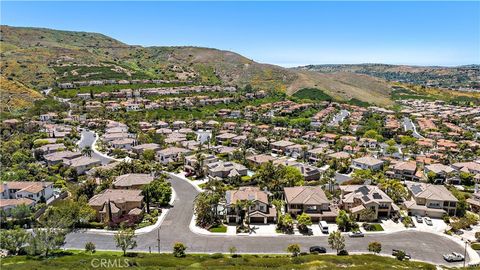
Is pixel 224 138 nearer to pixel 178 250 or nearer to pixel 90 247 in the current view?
pixel 178 250

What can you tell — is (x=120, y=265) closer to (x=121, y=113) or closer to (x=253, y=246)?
(x=253, y=246)

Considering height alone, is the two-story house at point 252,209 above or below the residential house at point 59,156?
below

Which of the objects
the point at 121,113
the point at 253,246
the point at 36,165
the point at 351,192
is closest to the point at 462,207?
the point at 351,192

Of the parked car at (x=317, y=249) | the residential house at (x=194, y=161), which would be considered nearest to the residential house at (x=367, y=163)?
the residential house at (x=194, y=161)

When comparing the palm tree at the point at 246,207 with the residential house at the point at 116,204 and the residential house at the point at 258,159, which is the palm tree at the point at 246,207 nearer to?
the residential house at the point at 116,204

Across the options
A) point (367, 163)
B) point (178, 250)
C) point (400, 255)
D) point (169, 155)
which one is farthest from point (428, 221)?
point (169, 155)

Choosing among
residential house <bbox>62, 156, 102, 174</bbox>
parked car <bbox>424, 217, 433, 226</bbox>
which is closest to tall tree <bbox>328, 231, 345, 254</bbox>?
parked car <bbox>424, 217, 433, 226</bbox>

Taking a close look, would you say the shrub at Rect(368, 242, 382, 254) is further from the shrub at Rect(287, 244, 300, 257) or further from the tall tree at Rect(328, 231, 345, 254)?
the shrub at Rect(287, 244, 300, 257)
